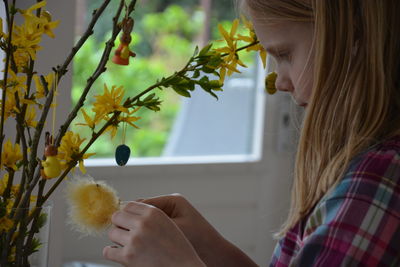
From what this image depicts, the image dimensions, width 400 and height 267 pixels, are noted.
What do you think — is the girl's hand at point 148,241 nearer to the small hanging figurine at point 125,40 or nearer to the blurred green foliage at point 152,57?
the small hanging figurine at point 125,40

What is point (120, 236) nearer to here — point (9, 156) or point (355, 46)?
point (9, 156)

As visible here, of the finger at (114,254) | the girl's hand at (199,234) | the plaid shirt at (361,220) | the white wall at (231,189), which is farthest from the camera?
the white wall at (231,189)

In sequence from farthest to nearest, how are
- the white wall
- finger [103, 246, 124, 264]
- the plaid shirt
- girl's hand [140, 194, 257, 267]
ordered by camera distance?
the white wall
girl's hand [140, 194, 257, 267]
finger [103, 246, 124, 264]
the plaid shirt

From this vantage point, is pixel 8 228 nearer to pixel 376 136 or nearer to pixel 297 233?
pixel 297 233

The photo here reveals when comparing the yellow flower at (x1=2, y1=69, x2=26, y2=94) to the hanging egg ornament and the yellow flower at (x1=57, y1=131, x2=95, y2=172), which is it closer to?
the yellow flower at (x1=57, y1=131, x2=95, y2=172)

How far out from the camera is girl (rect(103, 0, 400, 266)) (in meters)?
0.70

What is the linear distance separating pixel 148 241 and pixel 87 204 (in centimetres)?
9

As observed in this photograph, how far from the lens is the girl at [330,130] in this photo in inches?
27.7

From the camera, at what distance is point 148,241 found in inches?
30.6

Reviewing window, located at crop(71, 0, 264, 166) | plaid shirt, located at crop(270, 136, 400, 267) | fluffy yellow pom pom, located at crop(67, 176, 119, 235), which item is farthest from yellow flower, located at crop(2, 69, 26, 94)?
window, located at crop(71, 0, 264, 166)

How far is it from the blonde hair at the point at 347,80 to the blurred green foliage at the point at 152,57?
4.20ft

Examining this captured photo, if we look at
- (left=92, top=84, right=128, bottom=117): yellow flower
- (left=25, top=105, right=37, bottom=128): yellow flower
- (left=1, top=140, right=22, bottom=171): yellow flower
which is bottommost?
(left=1, top=140, right=22, bottom=171): yellow flower

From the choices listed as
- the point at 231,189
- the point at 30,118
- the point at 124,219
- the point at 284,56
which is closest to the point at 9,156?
the point at 30,118

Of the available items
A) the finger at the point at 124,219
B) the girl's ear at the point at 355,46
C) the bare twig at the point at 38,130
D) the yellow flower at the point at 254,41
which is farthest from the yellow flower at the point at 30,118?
the girl's ear at the point at 355,46
